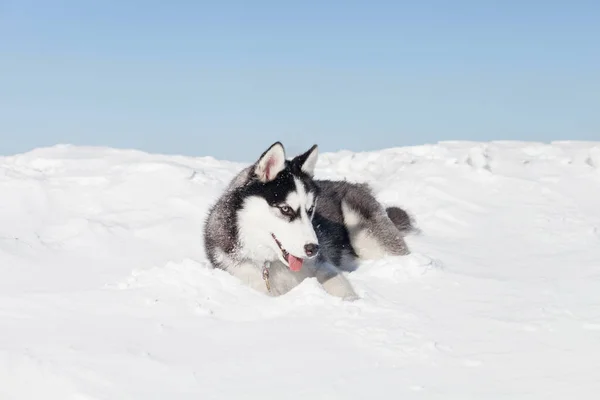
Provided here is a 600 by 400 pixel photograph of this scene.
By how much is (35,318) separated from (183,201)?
482 centimetres

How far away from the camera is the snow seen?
405cm

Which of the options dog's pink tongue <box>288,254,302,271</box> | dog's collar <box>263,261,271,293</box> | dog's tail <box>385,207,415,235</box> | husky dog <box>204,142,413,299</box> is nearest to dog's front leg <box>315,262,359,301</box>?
husky dog <box>204,142,413,299</box>

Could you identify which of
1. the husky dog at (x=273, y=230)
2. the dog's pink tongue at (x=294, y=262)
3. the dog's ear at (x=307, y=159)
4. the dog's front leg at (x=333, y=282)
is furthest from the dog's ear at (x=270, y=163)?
the dog's front leg at (x=333, y=282)

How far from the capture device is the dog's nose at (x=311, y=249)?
5.59 metres

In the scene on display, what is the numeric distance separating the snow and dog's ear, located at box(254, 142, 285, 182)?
0.97 meters

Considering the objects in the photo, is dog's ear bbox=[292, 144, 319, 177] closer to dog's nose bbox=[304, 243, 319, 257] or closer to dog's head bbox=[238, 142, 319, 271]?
dog's head bbox=[238, 142, 319, 271]

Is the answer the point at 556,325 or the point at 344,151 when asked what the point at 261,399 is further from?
the point at 344,151

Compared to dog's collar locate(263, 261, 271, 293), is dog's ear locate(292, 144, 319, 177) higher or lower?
higher

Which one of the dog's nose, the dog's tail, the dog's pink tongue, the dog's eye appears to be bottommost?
the dog's tail

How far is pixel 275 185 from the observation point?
5.86m

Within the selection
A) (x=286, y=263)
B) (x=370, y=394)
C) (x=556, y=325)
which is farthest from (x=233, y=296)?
(x=556, y=325)

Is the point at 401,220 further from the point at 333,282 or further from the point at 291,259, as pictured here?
the point at 291,259

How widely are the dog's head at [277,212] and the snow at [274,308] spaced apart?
1.14 ft

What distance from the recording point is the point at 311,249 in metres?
5.60
